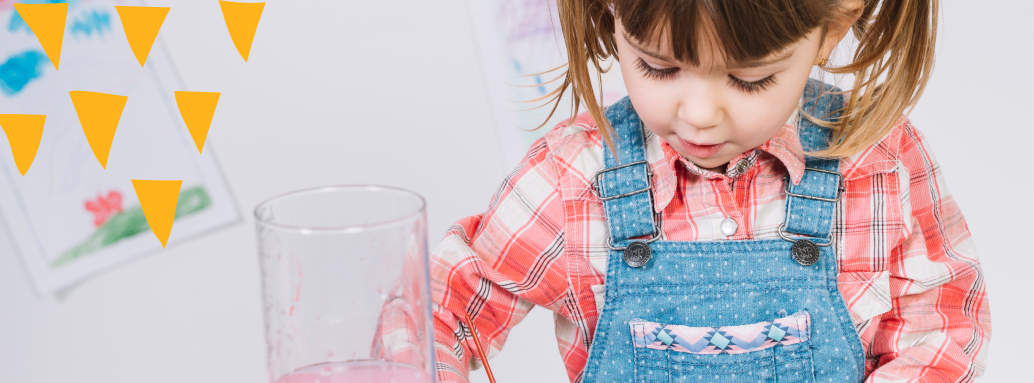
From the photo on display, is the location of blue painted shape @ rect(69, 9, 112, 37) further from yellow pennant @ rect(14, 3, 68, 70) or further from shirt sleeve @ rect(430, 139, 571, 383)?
shirt sleeve @ rect(430, 139, 571, 383)

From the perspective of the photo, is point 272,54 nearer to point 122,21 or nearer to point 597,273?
point 122,21

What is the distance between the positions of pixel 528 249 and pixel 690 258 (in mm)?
145

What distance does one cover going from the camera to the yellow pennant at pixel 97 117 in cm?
113

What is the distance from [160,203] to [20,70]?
0.79ft

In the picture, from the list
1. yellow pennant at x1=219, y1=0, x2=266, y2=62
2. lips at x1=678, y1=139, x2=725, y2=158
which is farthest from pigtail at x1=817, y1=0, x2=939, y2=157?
yellow pennant at x1=219, y1=0, x2=266, y2=62

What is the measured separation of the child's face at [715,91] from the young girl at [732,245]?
44 millimetres

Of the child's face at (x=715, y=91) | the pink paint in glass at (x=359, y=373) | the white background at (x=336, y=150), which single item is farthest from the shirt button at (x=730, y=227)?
the white background at (x=336, y=150)

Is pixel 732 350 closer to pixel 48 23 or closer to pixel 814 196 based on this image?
pixel 814 196

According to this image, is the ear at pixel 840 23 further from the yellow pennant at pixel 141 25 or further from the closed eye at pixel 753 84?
the yellow pennant at pixel 141 25

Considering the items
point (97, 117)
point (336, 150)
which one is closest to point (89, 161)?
point (97, 117)

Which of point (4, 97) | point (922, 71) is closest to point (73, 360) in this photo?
point (4, 97)

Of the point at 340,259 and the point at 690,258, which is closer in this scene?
the point at 340,259

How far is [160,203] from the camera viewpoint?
4.03 ft

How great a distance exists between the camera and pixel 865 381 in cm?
78
